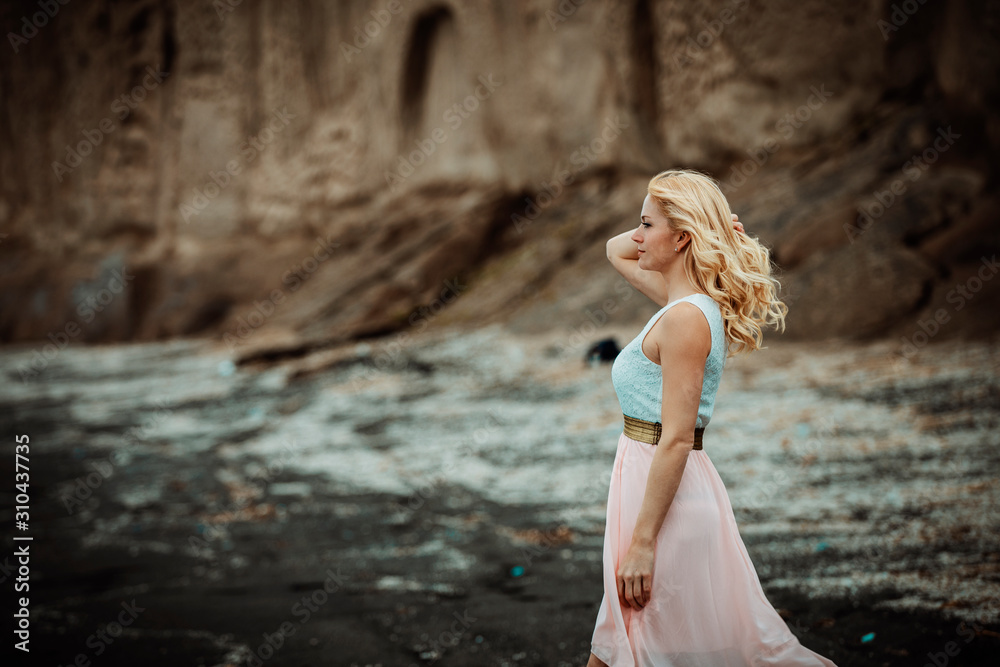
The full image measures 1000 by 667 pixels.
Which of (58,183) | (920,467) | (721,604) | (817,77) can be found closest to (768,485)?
(920,467)

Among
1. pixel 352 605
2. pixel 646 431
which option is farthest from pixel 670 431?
pixel 352 605

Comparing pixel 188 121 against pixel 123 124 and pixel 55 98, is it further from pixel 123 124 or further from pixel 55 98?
pixel 55 98

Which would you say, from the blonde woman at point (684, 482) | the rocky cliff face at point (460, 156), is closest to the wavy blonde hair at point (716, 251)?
the blonde woman at point (684, 482)

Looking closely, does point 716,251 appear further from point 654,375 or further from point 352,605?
point 352,605

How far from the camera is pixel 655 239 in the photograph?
1.77 metres

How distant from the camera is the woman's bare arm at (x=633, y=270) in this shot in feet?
6.91

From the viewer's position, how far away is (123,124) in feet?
61.2

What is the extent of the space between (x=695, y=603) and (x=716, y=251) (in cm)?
72

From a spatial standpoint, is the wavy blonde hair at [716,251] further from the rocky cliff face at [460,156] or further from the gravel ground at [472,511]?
the rocky cliff face at [460,156]

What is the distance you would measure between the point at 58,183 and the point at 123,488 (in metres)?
16.7

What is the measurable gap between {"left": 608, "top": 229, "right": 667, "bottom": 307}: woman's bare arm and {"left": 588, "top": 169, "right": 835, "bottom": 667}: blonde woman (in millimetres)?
288

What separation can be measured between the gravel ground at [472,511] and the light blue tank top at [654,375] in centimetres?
131

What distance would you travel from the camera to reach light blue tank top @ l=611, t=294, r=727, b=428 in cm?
173

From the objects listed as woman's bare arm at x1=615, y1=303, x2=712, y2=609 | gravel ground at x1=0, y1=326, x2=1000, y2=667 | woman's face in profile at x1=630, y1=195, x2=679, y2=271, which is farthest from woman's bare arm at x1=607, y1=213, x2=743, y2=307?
gravel ground at x1=0, y1=326, x2=1000, y2=667
